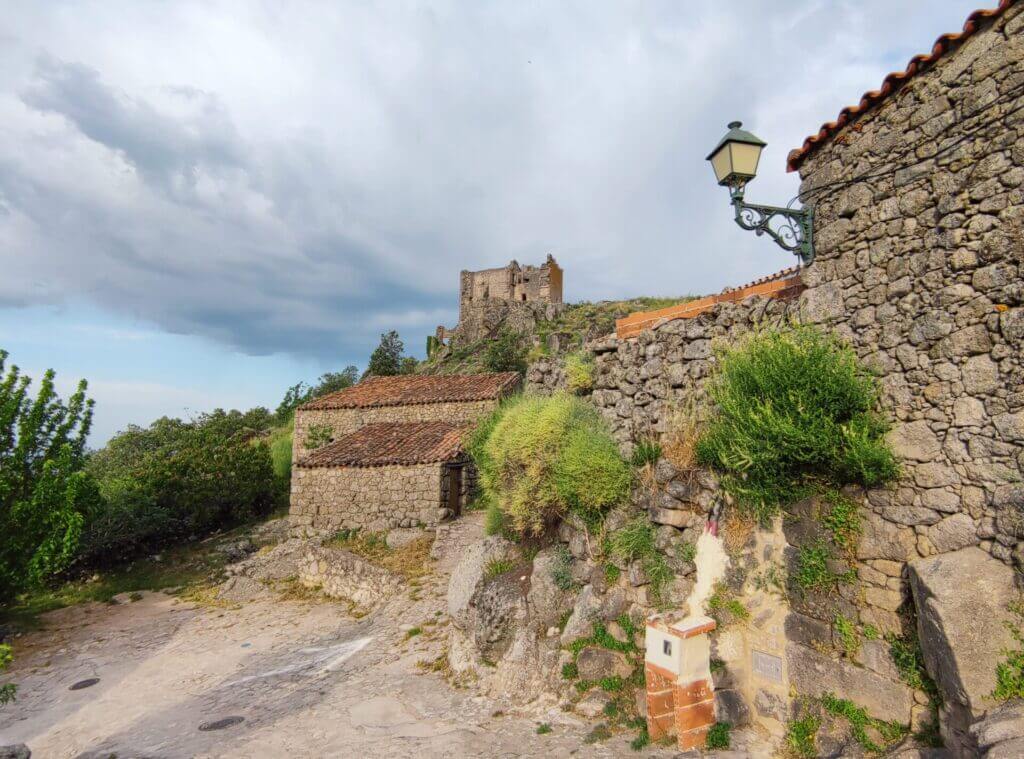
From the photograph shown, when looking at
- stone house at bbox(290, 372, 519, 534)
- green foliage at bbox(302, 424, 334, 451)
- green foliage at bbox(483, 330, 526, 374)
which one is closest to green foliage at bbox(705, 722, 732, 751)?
stone house at bbox(290, 372, 519, 534)

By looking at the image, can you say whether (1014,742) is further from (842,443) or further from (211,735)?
(211,735)

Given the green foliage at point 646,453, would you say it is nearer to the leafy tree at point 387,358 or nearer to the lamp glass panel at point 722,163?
the lamp glass panel at point 722,163

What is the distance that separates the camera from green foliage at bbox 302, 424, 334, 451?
20.5 m

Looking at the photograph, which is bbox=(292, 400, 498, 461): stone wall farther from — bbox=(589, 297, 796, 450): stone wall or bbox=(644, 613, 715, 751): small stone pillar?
bbox=(644, 613, 715, 751): small stone pillar

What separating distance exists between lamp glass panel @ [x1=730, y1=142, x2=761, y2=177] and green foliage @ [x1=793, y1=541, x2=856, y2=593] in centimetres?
370

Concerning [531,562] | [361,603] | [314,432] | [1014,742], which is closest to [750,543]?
[1014,742]

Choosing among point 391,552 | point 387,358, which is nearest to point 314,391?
point 387,358

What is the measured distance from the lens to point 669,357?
6707 mm

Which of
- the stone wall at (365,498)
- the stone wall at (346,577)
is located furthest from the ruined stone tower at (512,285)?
the stone wall at (346,577)

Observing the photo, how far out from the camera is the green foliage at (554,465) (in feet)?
21.8

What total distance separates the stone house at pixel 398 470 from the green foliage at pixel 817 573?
383 inches

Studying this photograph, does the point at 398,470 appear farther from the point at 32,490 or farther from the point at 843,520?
the point at 843,520

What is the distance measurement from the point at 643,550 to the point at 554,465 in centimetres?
158

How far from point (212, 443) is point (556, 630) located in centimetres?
2048
